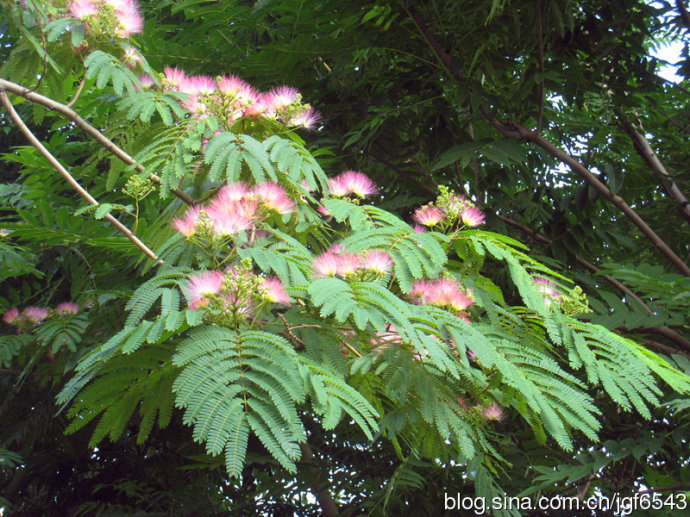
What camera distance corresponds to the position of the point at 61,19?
95.0 inches

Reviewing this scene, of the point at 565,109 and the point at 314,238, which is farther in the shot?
the point at 565,109

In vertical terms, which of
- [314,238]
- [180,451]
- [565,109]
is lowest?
[180,451]

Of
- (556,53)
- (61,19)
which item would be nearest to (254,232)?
(61,19)

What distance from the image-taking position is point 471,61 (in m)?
3.76

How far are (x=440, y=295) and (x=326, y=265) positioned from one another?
1.21ft

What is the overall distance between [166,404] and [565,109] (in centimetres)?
373

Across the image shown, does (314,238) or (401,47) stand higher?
(401,47)

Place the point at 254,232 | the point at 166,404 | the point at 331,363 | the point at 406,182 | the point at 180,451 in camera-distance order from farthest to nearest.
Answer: the point at 180,451 → the point at 406,182 → the point at 254,232 → the point at 166,404 → the point at 331,363

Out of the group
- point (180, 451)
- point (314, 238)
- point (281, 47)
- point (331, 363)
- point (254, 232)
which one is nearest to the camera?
point (331, 363)

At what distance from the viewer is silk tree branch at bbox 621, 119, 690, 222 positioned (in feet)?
12.4

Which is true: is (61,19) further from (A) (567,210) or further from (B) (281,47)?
(A) (567,210)

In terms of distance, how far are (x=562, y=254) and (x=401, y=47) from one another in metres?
1.45

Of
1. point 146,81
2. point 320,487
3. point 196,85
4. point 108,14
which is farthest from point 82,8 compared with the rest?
point 320,487

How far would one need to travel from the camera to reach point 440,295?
6.86 feet
